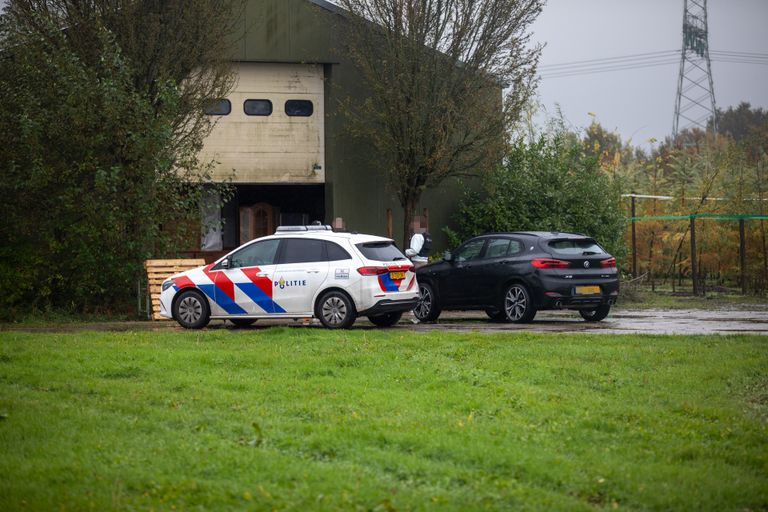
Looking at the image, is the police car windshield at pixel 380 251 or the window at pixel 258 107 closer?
the police car windshield at pixel 380 251

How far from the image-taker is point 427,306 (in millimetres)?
21078

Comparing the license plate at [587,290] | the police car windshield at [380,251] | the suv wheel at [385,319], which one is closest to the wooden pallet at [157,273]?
the suv wheel at [385,319]

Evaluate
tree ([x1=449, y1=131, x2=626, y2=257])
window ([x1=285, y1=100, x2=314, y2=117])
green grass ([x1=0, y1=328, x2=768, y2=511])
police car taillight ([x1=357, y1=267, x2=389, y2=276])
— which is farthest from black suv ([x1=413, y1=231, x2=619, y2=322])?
window ([x1=285, y1=100, x2=314, y2=117])

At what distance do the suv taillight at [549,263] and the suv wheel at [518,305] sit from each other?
0.53 meters

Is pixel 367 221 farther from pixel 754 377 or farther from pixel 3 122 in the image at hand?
pixel 754 377

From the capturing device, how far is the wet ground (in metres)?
17.8

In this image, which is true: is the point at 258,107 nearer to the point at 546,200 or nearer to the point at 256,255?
the point at 546,200

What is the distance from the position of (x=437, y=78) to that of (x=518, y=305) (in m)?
9.00

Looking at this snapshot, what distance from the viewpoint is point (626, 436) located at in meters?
8.48

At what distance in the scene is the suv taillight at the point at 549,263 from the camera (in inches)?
759

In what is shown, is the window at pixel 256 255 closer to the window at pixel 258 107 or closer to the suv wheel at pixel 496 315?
the suv wheel at pixel 496 315

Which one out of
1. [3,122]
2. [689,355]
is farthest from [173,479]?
[3,122]

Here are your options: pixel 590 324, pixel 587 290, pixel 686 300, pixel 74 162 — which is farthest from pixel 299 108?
pixel 590 324

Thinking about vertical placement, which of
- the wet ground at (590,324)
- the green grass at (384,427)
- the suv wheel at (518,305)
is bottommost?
the green grass at (384,427)
